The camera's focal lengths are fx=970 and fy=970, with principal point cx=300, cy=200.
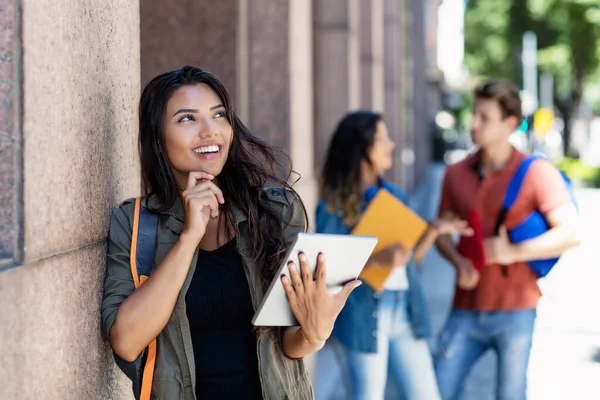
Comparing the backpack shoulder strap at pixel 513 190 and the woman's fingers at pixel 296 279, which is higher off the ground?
the backpack shoulder strap at pixel 513 190

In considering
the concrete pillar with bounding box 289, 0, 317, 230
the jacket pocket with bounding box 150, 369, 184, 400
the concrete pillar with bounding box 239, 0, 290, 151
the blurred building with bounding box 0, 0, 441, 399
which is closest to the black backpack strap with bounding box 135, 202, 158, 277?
the blurred building with bounding box 0, 0, 441, 399

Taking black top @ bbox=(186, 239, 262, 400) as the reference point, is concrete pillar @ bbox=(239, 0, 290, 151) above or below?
above

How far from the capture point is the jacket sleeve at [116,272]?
2.50 m

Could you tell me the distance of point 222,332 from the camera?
2539 mm

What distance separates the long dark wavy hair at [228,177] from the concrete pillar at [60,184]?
12 cm

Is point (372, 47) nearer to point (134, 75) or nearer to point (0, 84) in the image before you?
point (134, 75)

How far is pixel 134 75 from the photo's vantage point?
3.12 metres

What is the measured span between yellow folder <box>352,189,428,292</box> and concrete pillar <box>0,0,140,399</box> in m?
2.01

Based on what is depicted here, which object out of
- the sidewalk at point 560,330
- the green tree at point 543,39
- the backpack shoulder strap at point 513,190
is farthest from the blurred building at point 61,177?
the green tree at point 543,39

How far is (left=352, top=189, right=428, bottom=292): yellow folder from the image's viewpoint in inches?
185

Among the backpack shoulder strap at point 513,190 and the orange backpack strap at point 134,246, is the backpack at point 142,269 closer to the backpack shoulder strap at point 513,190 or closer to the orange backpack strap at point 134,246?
the orange backpack strap at point 134,246

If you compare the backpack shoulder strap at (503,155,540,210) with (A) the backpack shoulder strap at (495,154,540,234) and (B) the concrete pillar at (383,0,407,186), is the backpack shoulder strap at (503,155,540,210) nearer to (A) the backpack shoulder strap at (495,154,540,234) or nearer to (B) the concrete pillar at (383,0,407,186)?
(A) the backpack shoulder strap at (495,154,540,234)

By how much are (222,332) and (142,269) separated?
0.27 meters

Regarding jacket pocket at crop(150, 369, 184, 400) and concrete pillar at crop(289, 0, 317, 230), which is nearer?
jacket pocket at crop(150, 369, 184, 400)
